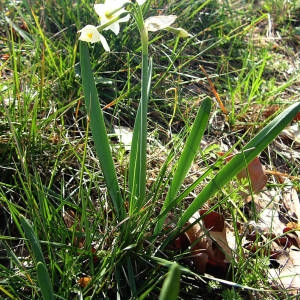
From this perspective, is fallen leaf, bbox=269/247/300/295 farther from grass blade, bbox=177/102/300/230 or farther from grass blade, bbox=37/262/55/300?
grass blade, bbox=37/262/55/300

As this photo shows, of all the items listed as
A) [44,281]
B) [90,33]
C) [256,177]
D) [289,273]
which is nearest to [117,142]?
[256,177]

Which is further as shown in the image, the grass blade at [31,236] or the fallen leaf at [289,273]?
the fallen leaf at [289,273]

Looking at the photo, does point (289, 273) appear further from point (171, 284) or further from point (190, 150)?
point (171, 284)

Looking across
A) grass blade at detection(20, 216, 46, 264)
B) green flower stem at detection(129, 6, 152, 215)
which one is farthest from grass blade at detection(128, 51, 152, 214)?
grass blade at detection(20, 216, 46, 264)

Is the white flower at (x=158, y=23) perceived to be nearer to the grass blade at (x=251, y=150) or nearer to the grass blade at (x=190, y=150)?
the grass blade at (x=190, y=150)

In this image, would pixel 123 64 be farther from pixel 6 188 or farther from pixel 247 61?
pixel 6 188

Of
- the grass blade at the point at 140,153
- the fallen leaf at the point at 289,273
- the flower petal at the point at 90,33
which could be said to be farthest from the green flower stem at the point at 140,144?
the fallen leaf at the point at 289,273

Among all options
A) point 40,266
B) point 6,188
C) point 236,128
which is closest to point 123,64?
point 236,128
